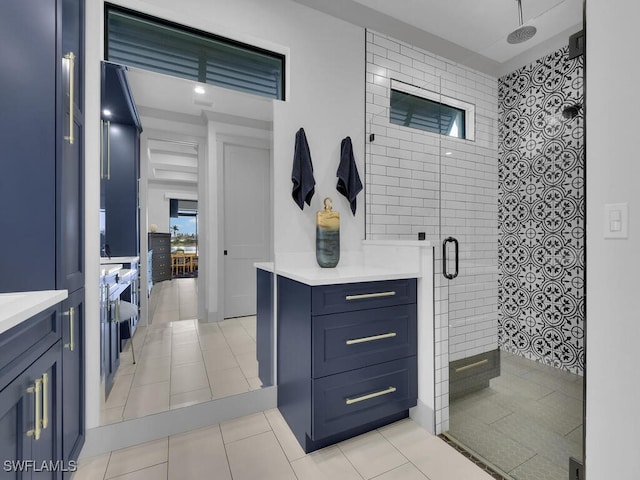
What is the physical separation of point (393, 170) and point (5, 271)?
88.7 inches

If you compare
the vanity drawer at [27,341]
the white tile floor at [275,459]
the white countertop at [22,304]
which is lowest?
the white tile floor at [275,459]

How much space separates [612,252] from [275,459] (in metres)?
1.79

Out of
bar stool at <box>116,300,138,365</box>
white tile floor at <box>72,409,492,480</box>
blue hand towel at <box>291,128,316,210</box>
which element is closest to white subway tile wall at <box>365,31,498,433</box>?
white tile floor at <box>72,409,492,480</box>

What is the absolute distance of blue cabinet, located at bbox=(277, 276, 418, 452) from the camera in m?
1.53

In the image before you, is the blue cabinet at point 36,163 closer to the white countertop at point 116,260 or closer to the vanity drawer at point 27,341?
the vanity drawer at point 27,341

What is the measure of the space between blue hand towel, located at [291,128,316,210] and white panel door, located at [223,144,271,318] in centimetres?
19

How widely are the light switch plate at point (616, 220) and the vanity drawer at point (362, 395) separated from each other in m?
1.15

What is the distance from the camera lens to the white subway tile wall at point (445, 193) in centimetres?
177

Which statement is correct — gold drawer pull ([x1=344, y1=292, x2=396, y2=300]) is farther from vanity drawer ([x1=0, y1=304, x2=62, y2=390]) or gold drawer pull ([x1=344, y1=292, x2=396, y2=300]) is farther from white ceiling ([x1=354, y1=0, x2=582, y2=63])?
white ceiling ([x1=354, y1=0, x2=582, y2=63])

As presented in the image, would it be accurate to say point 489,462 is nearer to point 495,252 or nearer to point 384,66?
point 495,252

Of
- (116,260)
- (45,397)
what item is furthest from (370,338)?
(116,260)

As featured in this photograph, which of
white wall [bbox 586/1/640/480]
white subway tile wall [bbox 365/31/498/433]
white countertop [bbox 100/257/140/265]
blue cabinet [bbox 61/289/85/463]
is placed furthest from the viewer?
white subway tile wall [bbox 365/31/498/433]

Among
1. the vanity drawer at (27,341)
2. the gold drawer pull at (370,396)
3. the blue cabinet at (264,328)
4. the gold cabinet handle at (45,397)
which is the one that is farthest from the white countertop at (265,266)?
the gold cabinet handle at (45,397)

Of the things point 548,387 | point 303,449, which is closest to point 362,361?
point 303,449
